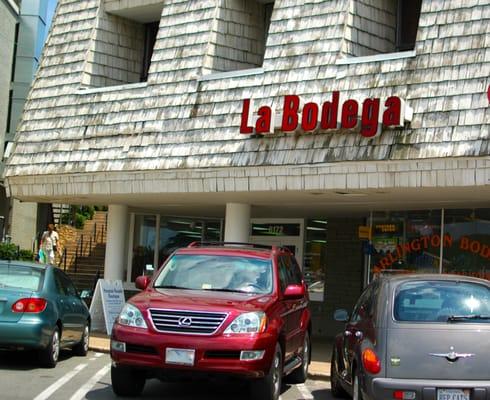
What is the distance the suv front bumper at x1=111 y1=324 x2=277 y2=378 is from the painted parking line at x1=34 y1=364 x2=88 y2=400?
123cm

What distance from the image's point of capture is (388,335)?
7.29 m

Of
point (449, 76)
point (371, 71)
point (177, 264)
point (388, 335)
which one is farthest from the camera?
point (371, 71)

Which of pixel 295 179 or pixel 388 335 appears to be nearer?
pixel 388 335

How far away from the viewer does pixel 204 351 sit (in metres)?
8.23

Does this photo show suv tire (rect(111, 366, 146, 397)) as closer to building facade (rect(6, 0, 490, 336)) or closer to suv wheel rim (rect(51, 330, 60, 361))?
suv wheel rim (rect(51, 330, 60, 361))

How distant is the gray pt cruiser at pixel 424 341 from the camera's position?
697 centimetres

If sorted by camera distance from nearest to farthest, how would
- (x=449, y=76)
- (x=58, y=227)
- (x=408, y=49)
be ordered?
1. (x=449, y=76)
2. (x=408, y=49)
3. (x=58, y=227)

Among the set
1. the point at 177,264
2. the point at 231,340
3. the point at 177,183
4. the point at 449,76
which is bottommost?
the point at 231,340

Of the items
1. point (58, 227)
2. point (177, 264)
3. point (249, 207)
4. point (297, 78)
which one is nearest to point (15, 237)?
point (58, 227)

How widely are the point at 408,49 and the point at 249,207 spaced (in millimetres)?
4292

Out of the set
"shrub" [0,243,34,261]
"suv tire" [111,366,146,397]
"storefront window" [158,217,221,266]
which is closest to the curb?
"suv tire" [111,366,146,397]

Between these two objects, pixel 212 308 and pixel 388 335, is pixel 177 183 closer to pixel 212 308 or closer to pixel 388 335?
pixel 212 308

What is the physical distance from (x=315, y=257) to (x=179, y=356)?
36.9 ft

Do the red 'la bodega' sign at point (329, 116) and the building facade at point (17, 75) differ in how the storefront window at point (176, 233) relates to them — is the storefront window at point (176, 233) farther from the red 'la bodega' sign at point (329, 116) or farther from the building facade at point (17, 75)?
the building facade at point (17, 75)
